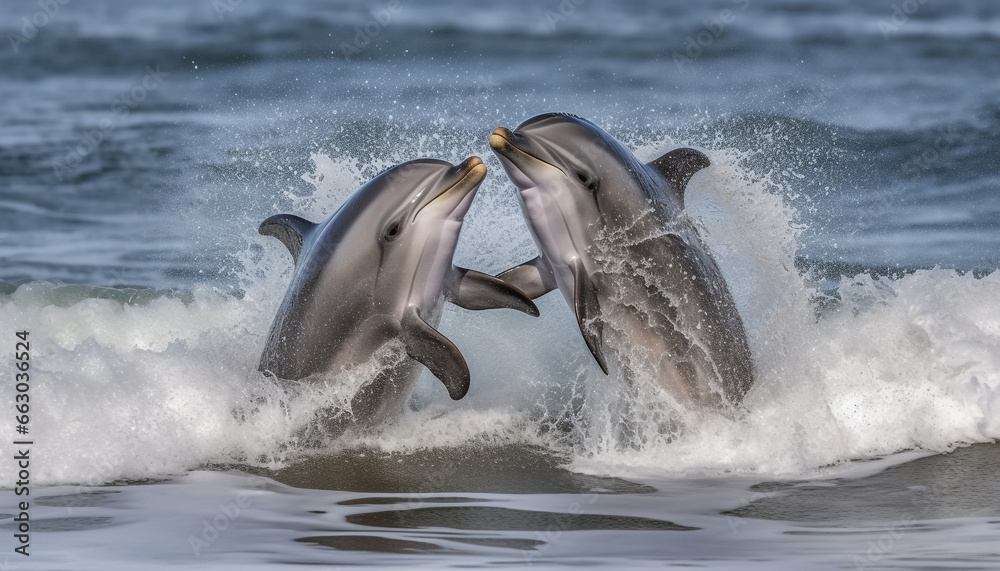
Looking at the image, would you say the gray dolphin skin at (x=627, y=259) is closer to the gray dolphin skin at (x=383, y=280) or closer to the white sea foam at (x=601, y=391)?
the white sea foam at (x=601, y=391)

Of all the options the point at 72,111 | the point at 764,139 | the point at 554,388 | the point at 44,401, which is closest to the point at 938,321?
the point at 554,388

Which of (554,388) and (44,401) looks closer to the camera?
(44,401)

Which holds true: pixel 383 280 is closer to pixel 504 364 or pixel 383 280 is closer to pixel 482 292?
pixel 482 292

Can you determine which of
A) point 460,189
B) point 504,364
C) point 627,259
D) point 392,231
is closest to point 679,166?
point 627,259

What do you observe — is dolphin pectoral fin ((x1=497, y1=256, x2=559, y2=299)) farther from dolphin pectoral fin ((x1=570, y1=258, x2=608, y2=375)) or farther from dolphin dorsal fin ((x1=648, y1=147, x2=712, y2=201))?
dolphin dorsal fin ((x1=648, y1=147, x2=712, y2=201))

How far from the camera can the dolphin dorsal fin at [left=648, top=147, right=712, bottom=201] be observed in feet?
35.6

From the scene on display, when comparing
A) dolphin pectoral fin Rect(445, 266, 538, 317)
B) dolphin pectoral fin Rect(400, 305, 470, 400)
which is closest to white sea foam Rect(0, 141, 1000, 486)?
dolphin pectoral fin Rect(400, 305, 470, 400)

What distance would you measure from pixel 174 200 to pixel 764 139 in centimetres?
1115

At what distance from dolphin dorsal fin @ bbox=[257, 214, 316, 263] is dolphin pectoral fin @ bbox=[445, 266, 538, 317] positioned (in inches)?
53.3

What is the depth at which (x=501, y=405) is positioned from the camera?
1152 cm

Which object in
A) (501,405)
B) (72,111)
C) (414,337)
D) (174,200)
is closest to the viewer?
(414,337)

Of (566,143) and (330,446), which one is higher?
(566,143)

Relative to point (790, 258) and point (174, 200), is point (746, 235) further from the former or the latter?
point (174, 200)

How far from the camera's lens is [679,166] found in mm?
10898
